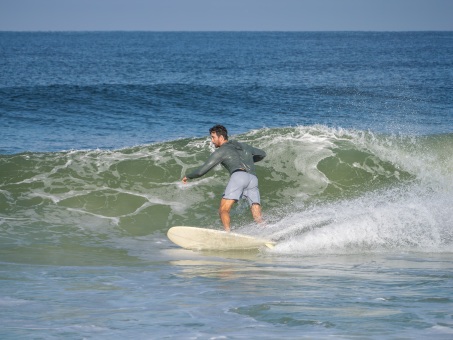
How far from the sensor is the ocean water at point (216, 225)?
6.56 m

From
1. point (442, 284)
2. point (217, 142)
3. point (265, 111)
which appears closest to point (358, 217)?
point (217, 142)

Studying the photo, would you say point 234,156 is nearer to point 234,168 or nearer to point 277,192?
point 234,168

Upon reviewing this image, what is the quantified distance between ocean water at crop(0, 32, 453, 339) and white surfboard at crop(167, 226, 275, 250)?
0.18 meters

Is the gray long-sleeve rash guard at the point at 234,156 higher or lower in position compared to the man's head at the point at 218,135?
lower

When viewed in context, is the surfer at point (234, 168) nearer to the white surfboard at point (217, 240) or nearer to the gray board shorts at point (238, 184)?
the gray board shorts at point (238, 184)

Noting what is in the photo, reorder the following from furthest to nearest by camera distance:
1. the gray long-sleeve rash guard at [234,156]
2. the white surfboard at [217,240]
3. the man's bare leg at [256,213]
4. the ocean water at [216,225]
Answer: the man's bare leg at [256,213] → the gray long-sleeve rash guard at [234,156] → the white surfboard at [217,240] → the ocean water at [216,225]

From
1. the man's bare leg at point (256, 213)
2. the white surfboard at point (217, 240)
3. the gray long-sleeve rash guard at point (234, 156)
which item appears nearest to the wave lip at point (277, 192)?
the man's bare leg at point (256, 213)

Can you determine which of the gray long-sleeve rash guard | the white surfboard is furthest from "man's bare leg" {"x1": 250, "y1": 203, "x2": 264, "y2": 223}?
the white surfboard

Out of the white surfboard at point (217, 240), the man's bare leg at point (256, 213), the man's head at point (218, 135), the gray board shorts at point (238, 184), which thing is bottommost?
the white surfboard at point (217, 240)

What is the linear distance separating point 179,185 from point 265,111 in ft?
49.3

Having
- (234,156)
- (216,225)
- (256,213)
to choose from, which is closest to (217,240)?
(256,213)

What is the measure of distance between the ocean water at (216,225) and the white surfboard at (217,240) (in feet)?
0.58

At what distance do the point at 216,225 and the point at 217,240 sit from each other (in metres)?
2.47

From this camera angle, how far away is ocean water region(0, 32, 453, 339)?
6.56m
